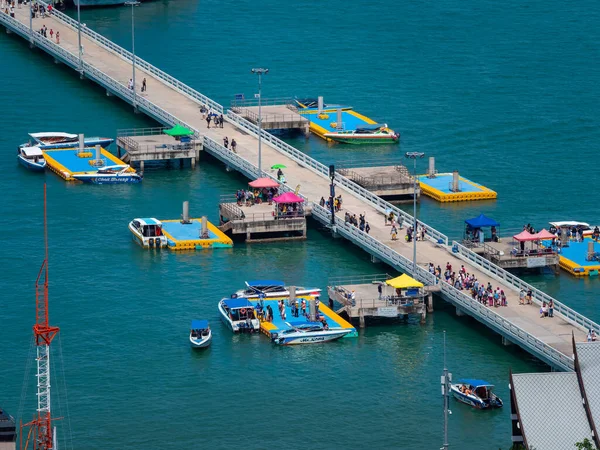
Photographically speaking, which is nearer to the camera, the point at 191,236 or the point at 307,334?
the point at 307,334

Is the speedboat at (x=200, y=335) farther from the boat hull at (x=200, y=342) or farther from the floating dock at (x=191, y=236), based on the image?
the floating dock at (x=191, y=236)

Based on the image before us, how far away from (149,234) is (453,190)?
1150 inches

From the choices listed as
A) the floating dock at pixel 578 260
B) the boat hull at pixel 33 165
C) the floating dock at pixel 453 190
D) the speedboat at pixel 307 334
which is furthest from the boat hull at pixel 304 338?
the boat hull at pixel 33 165

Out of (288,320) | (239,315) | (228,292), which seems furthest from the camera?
(228,292)

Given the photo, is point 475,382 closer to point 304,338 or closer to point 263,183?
point 304,338

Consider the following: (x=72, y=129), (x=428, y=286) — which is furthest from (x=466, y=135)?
(x=428, y=286)

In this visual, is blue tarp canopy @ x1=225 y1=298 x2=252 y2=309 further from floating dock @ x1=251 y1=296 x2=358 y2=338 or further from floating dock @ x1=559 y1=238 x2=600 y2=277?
floating dock @ x1=559 y1=238 x2=600 y2=277

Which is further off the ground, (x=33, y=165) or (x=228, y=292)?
(x=33, y=165)

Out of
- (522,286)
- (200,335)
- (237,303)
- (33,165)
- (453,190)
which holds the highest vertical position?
(33,165)

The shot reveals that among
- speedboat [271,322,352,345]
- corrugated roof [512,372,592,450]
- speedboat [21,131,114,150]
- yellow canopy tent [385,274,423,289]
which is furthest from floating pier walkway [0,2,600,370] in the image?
corrugated roof [512,372,592,450]

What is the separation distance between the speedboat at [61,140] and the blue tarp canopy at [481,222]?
4243 cm

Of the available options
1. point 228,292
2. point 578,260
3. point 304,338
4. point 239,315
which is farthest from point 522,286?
point 228,292

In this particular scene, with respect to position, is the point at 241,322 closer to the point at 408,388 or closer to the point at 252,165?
the point at 408,388

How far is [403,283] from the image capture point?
134000 mm
